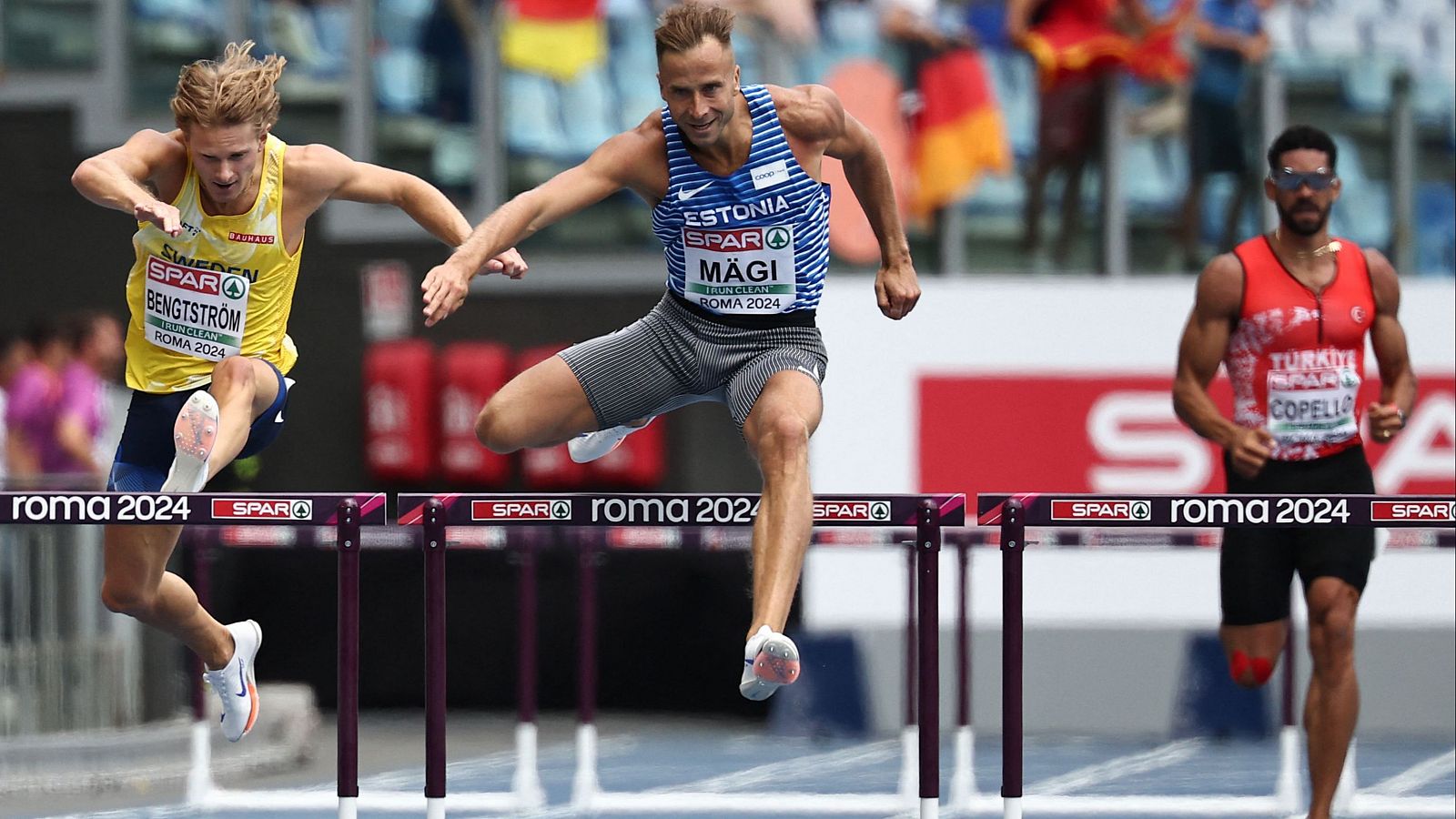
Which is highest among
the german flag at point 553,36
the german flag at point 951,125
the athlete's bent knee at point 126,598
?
the german flag at point 553,36

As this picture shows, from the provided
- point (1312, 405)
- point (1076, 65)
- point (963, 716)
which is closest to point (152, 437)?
point (963, 716)

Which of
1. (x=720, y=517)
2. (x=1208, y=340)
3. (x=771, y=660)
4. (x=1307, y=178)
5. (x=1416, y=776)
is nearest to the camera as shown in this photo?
(x=771, y=660)

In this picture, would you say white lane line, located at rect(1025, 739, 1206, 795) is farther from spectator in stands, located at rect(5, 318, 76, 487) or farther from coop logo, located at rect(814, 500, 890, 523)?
spectator in stands, located at rect(5, 318, 76, 487)

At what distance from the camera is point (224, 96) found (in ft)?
20.0

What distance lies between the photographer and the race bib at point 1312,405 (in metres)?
7.23

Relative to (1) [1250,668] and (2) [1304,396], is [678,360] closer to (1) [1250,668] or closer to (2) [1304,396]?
(2) [1304,396]

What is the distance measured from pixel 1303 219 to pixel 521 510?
8.83ft

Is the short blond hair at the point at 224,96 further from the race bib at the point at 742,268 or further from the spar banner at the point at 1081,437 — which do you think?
the spar banner at the point at 1081,437

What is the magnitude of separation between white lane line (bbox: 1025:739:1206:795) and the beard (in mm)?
2817

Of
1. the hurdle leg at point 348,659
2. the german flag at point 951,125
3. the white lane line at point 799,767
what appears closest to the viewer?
the hurdle leg at point 348,659

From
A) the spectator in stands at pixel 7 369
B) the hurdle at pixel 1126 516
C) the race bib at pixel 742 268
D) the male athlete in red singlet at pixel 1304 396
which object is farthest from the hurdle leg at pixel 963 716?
the spectator in stands at pixel 7 369

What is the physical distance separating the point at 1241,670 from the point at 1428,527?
4.30 ft

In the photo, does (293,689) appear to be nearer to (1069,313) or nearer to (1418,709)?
(1069,313)

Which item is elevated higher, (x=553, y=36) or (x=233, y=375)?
(x=553, y=36)
